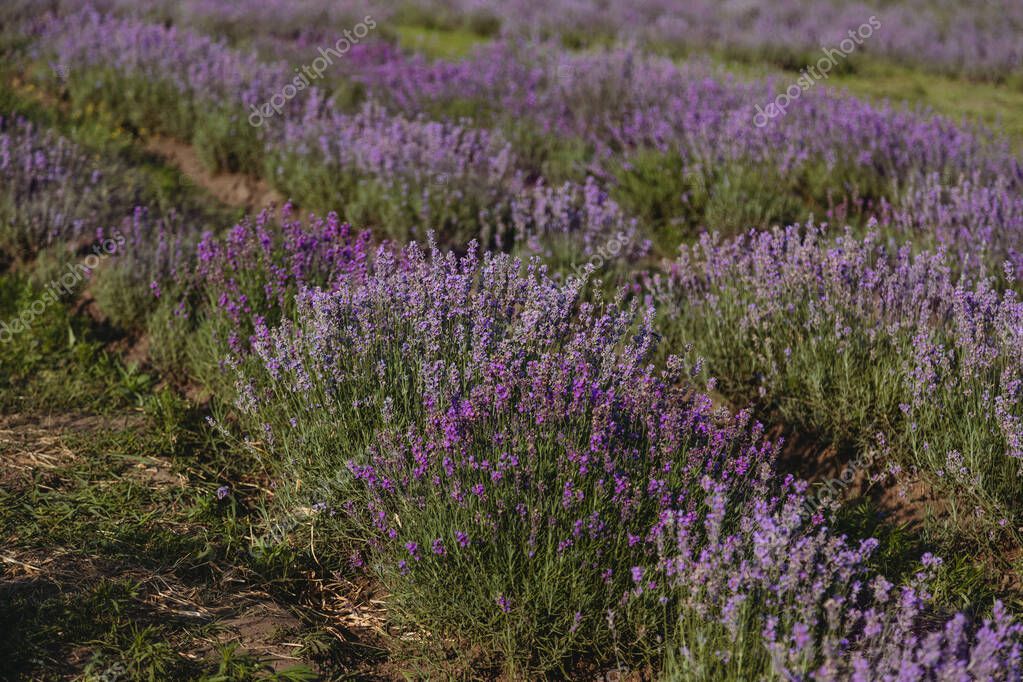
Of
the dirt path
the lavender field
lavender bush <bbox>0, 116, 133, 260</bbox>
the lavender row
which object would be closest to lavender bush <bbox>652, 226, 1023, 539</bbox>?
the lavender field

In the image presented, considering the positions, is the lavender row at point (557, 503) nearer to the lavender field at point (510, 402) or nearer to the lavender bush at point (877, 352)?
the lavender field at point (510, 402)

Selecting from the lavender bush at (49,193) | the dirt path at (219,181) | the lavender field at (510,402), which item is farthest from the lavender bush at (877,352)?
the lavender bush at (49,193)

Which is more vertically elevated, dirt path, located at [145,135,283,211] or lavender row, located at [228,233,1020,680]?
dirt path, located at [145,135,283,211]

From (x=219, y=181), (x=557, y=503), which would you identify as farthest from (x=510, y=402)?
(x=219, y=181)

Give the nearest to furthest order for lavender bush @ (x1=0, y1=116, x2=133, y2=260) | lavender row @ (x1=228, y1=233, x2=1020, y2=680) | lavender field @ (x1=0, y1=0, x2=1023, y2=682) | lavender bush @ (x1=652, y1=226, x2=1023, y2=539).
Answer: lavender row @ (x1=228, y1=233, x2=1020, y2=680) → lavender field @ (x1=0, y1=0, x2=1023, y2=682) → lavender bush @ (x1=652, y1=226, x2=1023, y2=539) → lavender bush @ (x1=0, y1=116, x2=133, y2=260)

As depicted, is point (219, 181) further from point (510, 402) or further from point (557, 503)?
point (557, 503)

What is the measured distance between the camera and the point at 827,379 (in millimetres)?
3918

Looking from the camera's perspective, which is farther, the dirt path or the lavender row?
the dirt path

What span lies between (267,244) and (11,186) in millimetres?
1875

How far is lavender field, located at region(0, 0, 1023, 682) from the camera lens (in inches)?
108

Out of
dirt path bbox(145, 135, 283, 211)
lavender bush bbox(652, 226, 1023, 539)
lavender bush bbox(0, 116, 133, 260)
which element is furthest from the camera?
dirt path bbox(145, 135, 283, 211)

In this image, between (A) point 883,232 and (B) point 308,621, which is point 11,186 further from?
(A) point 883,232

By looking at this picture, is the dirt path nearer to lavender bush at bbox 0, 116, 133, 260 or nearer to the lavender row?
lavender bush at bbox 0, 116, 133, 260

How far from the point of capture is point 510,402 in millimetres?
3244
